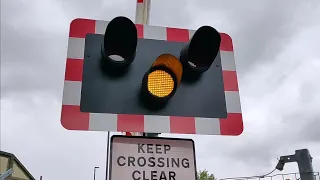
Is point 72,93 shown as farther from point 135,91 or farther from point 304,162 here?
point 304,162

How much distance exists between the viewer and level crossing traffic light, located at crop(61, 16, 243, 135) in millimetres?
1797

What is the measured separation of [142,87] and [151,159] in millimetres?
383

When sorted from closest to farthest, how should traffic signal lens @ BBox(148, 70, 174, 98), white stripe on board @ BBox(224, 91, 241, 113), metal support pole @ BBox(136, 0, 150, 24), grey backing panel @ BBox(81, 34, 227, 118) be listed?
traffic signal lens @ BBox(148, 70, 174, 98) < grey backing panel @ BBox(81, 34, 227, 118) < white stripe on board @ BBox(224, 91, 241, 113) < metal support pole @ BBox(136, 0, 150, 24)

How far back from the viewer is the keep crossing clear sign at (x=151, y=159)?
5.42ft

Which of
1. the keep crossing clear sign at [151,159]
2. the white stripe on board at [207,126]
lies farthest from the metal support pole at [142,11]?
the keep crossing clear sign at [151,159]

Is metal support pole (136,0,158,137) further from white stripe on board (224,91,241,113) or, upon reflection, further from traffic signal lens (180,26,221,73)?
white stripe on board (224,91,241,113)

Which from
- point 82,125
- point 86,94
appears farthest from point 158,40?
point 82,125

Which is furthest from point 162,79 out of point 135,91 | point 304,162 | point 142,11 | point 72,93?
point 142,11

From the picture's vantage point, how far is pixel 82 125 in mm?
1801

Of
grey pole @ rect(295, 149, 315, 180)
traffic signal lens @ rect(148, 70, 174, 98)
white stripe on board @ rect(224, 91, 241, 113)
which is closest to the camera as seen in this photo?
grey pole @ rect(295, 149, 315, 180)

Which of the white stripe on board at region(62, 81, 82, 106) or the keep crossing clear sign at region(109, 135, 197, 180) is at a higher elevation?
the white stripe on board at region(62, 81, 82, 106)

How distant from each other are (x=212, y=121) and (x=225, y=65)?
45cm

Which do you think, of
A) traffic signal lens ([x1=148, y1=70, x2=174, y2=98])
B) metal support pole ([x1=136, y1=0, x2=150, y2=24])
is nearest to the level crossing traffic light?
traffic signal lens ([x1=148, y1=70, x2=174, y2=98])

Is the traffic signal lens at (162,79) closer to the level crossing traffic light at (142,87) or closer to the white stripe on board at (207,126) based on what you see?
the level crossing traffic light at (142,87)
